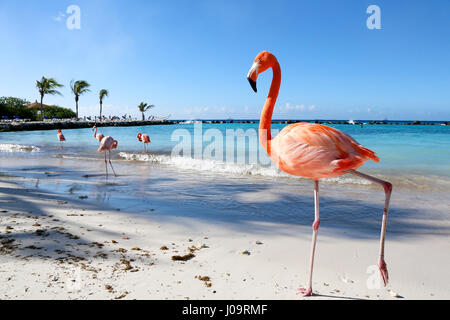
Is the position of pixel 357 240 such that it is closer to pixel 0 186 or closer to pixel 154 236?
pixel 154 236

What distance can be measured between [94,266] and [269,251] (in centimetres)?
200

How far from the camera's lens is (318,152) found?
7.03ft

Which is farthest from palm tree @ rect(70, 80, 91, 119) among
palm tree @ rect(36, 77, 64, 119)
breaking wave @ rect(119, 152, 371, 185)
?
breaking wave @ rect(119, 152, 371, 185)

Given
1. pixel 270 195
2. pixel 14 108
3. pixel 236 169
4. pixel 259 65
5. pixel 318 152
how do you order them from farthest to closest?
pixel 14 108 < pixel 236 169 < pixel 270 195 < pixel 259 65 < pixel 318 152

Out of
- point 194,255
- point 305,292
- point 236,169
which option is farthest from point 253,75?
point 236,169

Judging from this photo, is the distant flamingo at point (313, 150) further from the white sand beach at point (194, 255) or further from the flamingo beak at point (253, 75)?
the white sand beach at point (194, 255)

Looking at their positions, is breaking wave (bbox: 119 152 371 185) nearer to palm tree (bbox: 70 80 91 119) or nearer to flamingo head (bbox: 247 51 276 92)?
flamingo head (bbox: 247 51 276 92)

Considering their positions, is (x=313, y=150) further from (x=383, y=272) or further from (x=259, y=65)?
(x=383, y=272)

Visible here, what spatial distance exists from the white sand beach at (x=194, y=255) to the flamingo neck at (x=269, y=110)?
1388mm

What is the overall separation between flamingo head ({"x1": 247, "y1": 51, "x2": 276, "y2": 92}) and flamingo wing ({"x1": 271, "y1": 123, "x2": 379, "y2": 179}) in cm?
53

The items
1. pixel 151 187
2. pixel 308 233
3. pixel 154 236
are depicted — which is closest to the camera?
pixel 154 236

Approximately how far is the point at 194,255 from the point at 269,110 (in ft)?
6.32
